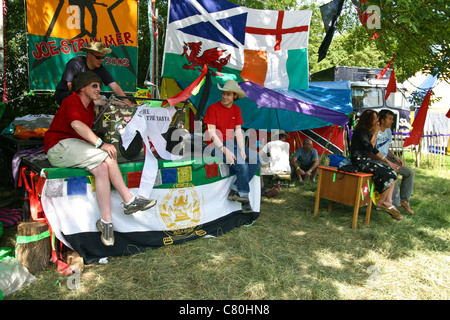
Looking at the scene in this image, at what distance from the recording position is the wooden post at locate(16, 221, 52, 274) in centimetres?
267

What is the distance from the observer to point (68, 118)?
2.80 meters

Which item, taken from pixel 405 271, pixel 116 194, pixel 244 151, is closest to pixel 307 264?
pixel 405 271

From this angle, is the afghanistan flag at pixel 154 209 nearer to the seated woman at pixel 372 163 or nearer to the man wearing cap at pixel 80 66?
the man wearing cap at pixel 80 66

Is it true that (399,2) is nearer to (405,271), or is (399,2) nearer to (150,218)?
(405,271)

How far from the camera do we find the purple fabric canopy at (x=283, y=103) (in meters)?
4.98

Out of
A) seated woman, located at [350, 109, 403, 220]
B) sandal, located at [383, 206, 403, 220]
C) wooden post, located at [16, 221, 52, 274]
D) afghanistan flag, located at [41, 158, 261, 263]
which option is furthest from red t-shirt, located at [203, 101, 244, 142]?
sandal, located at [383, 206, 403, 220]

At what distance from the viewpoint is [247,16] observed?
4.73 m

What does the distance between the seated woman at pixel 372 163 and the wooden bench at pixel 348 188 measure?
0.12m

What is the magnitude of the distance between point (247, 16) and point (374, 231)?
340 cm

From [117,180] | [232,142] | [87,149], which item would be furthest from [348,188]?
[87,149]

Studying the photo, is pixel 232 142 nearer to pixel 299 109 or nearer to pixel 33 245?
pixel 299 109

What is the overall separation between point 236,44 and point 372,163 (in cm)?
250

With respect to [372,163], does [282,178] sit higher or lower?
lower

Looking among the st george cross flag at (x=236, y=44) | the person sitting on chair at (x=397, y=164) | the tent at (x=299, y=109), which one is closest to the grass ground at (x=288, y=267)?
the person sitting on chair at (x=397, y=164)
